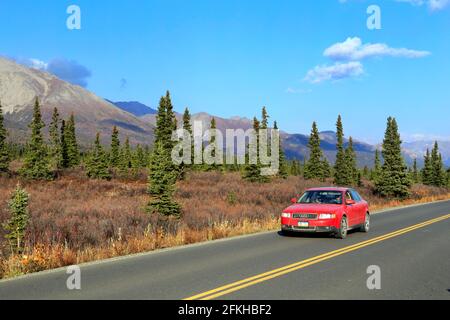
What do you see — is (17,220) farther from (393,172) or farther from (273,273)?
(393,172)

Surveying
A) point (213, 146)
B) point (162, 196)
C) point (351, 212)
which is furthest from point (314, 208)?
point (213, 146)

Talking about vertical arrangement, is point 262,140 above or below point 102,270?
above

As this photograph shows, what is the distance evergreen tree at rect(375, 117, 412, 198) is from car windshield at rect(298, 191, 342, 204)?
34756 millimetres

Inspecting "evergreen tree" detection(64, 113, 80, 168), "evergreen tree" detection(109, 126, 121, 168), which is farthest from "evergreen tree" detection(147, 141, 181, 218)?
"evergreen tree" detection(109, 126, 121, 168)

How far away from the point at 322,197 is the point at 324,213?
154cm

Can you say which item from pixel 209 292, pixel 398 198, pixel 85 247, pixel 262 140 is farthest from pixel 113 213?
pixel 262 140

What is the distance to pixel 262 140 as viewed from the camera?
204 ft

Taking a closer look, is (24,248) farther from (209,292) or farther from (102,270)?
(209,292)

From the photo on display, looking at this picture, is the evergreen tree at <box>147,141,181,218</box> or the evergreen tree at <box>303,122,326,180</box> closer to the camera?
the evergreen tree at <box>147,141,181,218</box>

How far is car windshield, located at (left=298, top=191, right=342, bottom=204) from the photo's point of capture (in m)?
15.3

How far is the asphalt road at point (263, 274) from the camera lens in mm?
7309

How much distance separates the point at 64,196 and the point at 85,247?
708 inches

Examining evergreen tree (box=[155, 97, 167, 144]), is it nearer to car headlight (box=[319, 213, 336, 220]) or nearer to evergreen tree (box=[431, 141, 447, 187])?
car headlight (box=[319, 213, 336, 220])

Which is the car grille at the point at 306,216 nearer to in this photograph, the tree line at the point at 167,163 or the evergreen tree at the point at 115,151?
the tree line at the point at 167,163
